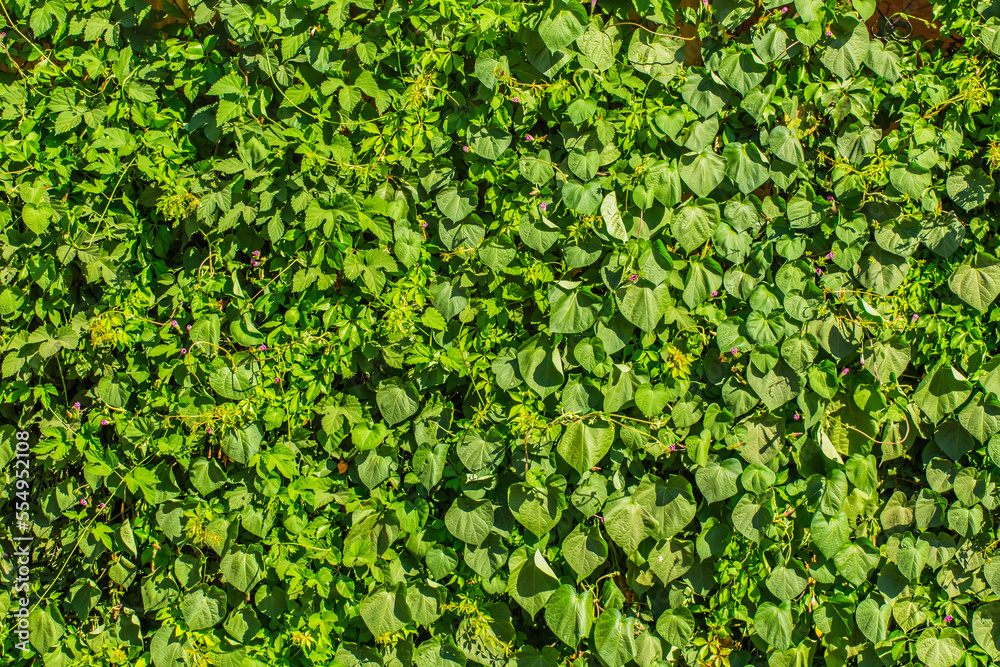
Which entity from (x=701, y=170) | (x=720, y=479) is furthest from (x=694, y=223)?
(x=720, y=479)

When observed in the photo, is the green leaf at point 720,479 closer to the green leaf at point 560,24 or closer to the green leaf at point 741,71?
the green leaf at point 741,71

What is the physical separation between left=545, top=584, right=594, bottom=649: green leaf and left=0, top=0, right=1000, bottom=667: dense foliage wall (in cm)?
2

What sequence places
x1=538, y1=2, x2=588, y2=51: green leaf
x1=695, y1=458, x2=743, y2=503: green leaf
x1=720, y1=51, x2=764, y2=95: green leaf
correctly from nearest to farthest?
1. x1=538, y1=2, x2=588, y2=51: green leaf
2. x1=720, y1=51, x2=764, y2=95: green leaf
3. x1=695, y1=458, x2=743, y2=503: green leaf

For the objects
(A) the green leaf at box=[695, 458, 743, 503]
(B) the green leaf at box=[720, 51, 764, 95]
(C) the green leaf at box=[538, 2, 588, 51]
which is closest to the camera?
(C) the green leaf at box=[538, 2, 588, 51]

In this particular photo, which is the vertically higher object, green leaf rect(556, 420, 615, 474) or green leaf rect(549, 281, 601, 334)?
green leaf rect(549, 281, 601, 334)

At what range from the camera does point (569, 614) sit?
2.22 meters

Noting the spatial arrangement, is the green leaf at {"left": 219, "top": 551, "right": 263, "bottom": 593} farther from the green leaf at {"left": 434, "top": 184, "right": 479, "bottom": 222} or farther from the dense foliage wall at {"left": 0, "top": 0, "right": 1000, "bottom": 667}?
the green leaf at {"left": 434, "top": 184, "right": 479, "bottom": 222}

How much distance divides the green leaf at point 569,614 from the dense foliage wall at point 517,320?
0.05 ft

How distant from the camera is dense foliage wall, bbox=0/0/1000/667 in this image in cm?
212

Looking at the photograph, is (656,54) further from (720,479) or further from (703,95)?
(720,479)

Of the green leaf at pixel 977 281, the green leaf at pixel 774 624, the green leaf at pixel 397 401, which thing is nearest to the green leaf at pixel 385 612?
the green leaf at pixel 397 401

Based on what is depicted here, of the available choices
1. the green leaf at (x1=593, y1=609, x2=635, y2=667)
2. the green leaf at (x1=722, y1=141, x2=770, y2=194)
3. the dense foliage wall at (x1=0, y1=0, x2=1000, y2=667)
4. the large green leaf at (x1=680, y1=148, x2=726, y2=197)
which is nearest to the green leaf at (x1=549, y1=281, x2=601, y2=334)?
the dense foliage wall at (x1=0, y1=0, x2=1000, y2=667)

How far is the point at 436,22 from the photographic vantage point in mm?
2070

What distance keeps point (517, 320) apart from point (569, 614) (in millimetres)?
988
